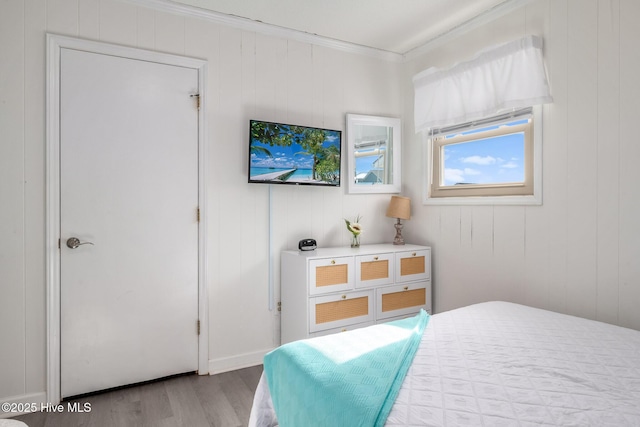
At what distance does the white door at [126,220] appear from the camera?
240 cm

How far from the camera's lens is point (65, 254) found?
2387mm

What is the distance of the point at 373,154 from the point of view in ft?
11.4

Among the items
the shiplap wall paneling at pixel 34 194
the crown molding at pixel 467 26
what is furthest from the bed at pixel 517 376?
the crown molding at pixel 467 26

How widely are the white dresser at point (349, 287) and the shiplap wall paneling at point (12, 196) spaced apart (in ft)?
5.53

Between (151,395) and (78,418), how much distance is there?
400 millimetres

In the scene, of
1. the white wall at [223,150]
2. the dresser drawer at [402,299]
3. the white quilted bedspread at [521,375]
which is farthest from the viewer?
the dresser drawer at [402,299]

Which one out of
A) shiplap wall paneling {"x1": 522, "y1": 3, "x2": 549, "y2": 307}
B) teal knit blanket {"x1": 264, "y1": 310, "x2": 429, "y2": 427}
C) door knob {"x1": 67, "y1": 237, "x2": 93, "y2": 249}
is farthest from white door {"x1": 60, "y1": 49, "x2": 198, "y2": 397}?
shiplap wall paneling {"x1": 522, "y1": 3, "x2": 549, "y2": 307}

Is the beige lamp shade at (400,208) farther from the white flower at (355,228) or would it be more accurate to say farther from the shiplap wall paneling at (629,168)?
the shiplap wall paneling at (629,168)

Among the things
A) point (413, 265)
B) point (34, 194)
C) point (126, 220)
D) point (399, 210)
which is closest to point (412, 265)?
point (413, 265)

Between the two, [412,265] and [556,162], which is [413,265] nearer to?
[412,265]

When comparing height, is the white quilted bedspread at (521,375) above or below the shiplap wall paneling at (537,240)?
below

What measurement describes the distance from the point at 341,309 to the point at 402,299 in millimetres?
590

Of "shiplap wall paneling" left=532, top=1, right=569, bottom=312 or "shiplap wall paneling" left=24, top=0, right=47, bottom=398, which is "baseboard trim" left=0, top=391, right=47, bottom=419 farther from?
"shiplap wall paneling" left=532, top=1, right=569, bottom=312

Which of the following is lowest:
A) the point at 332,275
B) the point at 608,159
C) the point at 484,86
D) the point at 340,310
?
the point at 340,310
